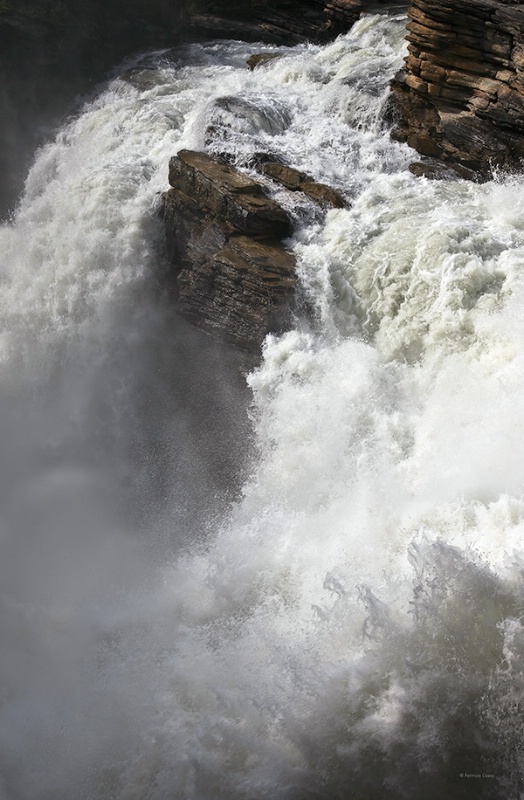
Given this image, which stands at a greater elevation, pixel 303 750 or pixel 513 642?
pixel 513 642

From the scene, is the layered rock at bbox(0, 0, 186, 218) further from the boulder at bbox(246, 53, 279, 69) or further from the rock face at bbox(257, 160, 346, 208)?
the rock face at bbox(257, 160, 346, 208)

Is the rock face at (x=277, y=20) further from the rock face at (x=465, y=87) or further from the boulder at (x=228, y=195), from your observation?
the boulder at (x=228, y=195)

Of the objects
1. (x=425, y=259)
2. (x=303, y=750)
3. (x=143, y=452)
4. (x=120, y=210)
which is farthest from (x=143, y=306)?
(x=303, y=750)

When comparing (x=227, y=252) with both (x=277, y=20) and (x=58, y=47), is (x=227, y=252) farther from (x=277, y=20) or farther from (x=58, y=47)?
(x=58, y=47)

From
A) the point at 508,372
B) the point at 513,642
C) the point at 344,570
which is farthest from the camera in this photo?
the point at 508,372

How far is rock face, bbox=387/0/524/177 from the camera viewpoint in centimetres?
1204

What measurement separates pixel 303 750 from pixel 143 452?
5.38 metres

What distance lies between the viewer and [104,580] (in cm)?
905

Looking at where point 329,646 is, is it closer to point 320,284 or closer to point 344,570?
point 344,570

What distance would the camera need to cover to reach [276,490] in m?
9.48

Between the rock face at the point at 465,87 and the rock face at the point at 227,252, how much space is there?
3.32 metres

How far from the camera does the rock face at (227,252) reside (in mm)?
10906

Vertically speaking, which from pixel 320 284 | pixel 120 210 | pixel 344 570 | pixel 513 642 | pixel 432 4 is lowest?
pixel 513 642

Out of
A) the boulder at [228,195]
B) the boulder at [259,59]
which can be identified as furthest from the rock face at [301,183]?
the boulder at [259,59]
